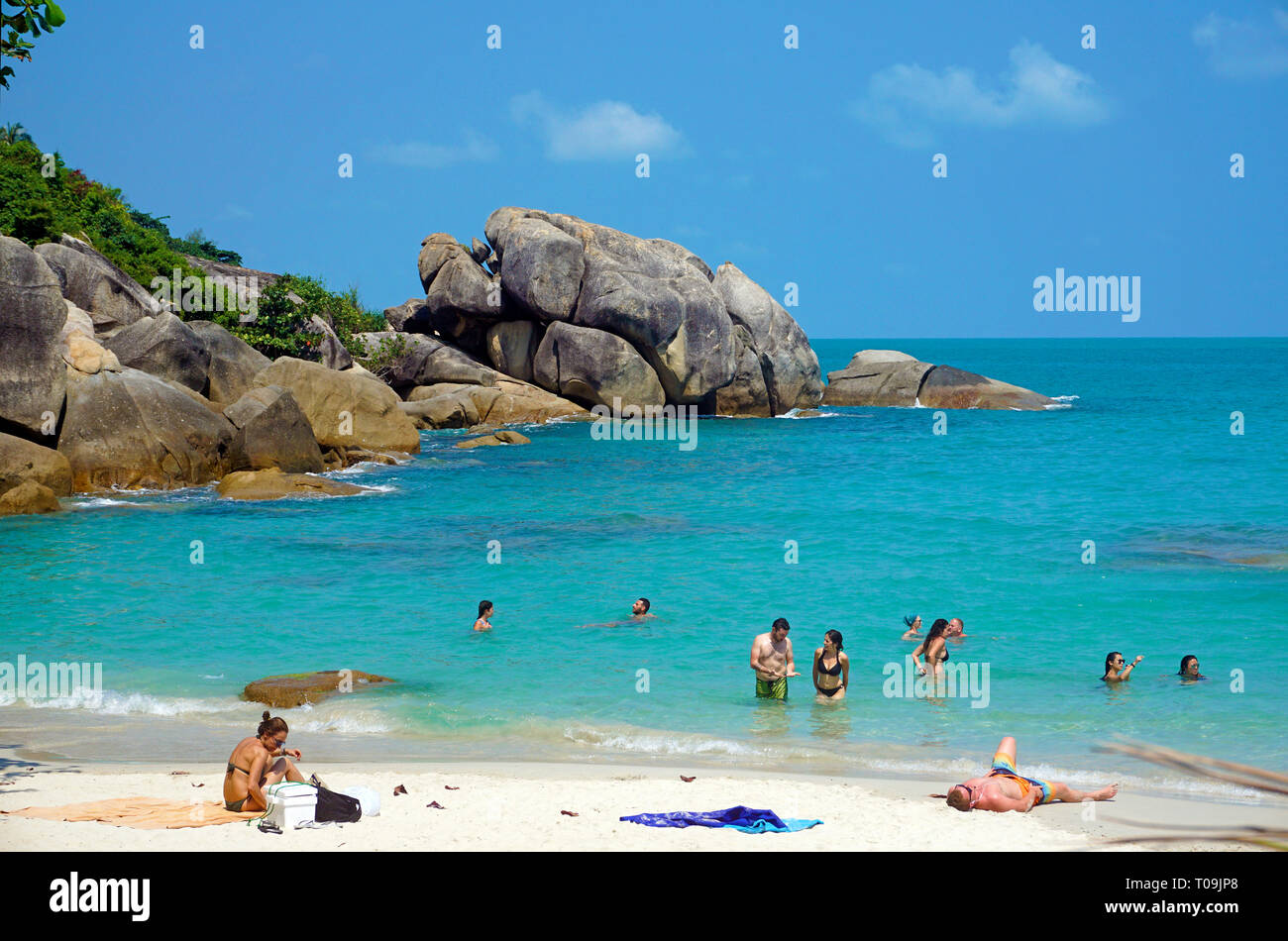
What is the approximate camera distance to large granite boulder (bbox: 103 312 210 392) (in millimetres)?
30128

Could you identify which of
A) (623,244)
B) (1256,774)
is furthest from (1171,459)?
(1256,774)

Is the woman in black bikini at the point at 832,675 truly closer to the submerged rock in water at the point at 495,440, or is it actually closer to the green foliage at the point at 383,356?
the submerged rock in water at the point at 495,440

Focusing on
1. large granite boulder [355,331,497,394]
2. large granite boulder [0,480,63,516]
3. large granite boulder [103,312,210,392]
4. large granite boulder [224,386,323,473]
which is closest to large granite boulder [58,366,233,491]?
large granite boulder [224,386,323,473]

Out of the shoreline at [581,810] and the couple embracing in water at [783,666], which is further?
the couple embracing in water at [783,666]

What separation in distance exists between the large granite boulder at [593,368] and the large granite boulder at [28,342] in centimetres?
2188

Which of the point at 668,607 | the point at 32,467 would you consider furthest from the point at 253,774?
the point at 32,467

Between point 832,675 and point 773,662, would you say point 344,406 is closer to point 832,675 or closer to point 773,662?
point 773,662

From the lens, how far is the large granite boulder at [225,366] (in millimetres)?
32531

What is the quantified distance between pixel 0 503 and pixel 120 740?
14183 mm

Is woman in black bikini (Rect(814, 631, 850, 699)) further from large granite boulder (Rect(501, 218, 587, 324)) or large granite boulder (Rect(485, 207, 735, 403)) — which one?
large granite boulder (Rect(501, 218, 587, 324))

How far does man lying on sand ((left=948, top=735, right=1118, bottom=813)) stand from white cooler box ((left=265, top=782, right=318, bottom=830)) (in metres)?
5.19

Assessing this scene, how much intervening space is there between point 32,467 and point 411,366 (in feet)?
75.4

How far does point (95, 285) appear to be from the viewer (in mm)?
33281

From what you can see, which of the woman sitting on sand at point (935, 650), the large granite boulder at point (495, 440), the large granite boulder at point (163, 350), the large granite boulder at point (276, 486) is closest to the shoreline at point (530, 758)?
the woman sitting on sand at point (935, 650)
